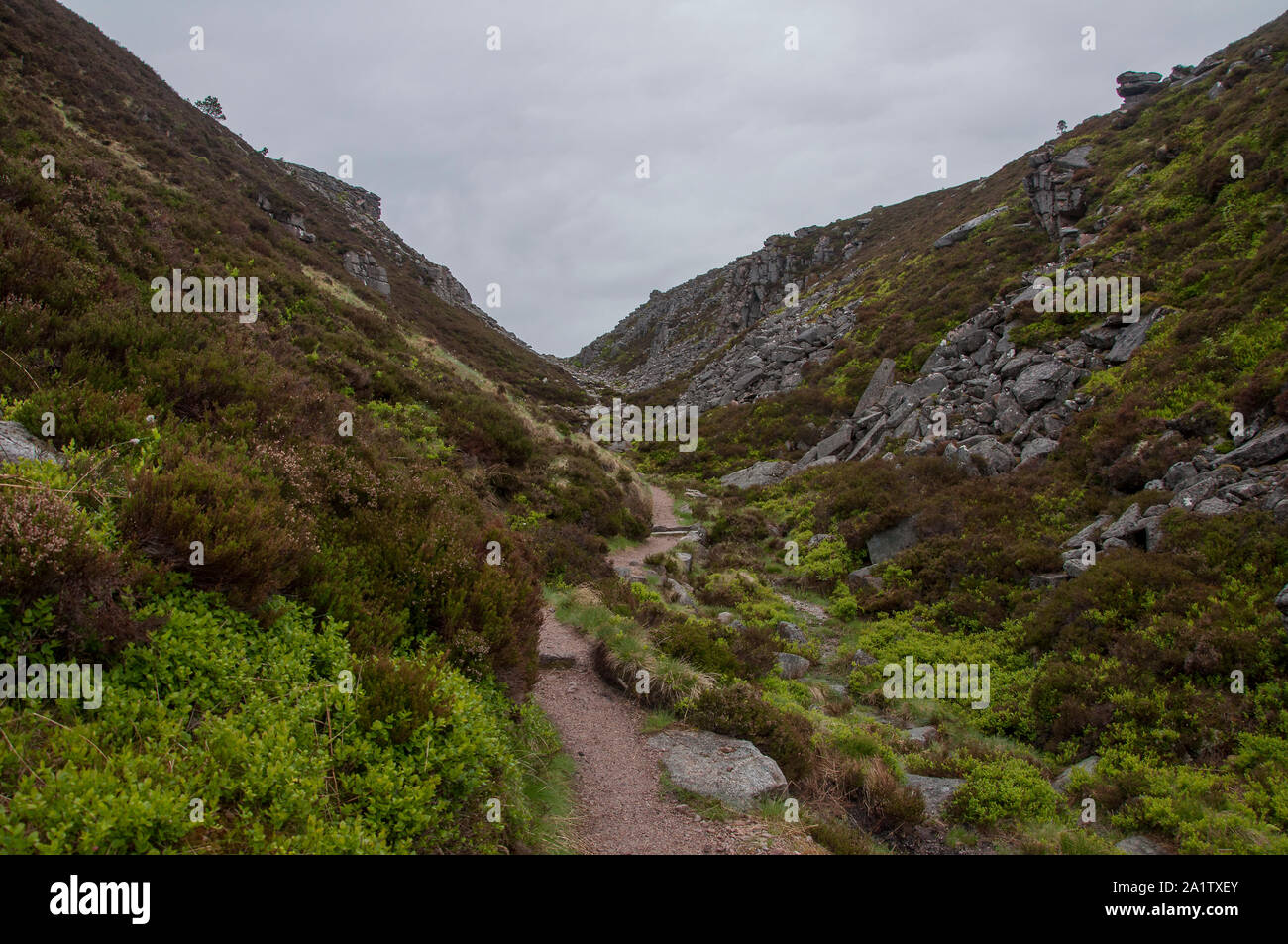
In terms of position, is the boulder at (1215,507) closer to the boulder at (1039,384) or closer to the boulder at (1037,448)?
the boulder at (1037,448)

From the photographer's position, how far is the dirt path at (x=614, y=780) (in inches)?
214

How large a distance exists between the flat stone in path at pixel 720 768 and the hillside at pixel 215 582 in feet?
4.94

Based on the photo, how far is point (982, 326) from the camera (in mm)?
24562

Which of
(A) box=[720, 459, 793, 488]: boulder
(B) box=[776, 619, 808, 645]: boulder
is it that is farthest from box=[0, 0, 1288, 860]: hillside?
(A) box=[720, 459, 793, 488]: boulder

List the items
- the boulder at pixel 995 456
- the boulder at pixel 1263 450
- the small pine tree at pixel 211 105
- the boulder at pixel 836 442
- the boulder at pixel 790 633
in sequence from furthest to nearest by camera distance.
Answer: the small pine tree at pixel 211 105 < the boulder at pixel 836 442 < the boulder at pixel 995 456 < the boulder at pixel 790 633 < the boulder at pixel 1263 450

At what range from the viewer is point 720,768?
658cm

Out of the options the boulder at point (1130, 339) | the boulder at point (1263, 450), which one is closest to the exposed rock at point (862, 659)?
the boulder at point (1263, 450)

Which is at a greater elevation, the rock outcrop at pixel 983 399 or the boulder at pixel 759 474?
the rock outcrop at pixel 983 399

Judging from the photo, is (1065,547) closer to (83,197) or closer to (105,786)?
(105,786)

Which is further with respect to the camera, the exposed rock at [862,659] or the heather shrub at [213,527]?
the exposed rock at [862,659]

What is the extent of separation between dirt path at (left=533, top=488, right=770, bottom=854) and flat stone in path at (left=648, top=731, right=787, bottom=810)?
22 centimetres

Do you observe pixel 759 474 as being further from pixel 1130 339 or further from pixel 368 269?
pixel 368 269

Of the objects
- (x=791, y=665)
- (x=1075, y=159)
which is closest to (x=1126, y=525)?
(x=791, y=665)

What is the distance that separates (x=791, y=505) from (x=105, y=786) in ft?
68.4
